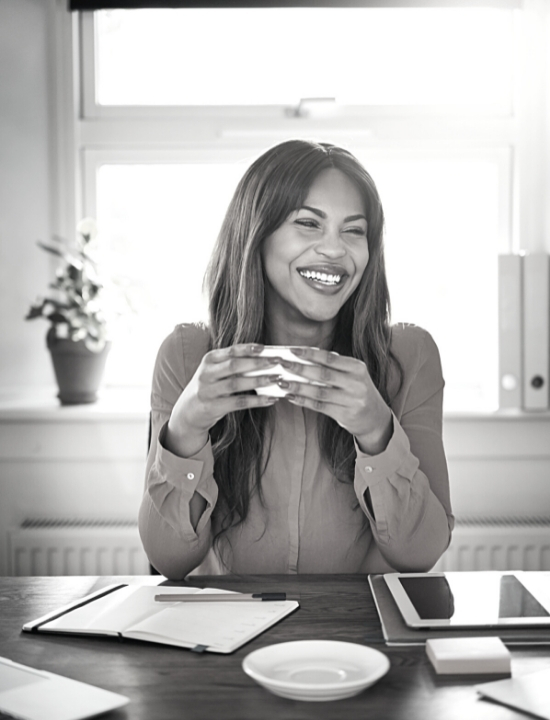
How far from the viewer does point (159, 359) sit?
1.46 meters

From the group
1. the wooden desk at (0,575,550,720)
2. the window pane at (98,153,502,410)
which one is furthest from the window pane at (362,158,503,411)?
the wooden desk at (0,575,550,720)

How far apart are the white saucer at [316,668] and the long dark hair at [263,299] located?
0.55 meters

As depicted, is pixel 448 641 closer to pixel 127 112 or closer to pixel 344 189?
pixel 344 189

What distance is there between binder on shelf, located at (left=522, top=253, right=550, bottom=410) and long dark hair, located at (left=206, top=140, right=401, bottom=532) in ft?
2.65

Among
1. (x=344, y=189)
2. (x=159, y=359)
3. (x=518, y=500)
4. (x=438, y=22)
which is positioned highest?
(x=438, y=22)

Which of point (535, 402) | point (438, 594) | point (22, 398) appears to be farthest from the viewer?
point (22, 398)

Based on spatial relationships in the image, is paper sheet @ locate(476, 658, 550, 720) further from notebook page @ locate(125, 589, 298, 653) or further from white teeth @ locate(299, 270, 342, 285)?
white teeth @ locate(299, 270, 342, 285)

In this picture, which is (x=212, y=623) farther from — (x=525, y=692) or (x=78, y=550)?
(x=78, y=550)

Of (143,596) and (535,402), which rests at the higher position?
(535,402)

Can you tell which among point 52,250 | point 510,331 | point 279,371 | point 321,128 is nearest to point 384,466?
point 279,371

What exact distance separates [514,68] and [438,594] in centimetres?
195

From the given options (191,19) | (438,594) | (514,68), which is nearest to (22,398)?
(191,19)

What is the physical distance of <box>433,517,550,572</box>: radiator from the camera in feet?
7.18

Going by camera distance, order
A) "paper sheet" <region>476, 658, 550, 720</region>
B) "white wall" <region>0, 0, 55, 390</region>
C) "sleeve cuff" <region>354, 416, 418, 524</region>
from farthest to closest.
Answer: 1. "white wall" <region>0, 0, 55, 390</region>
2. "sleeve cuff" <region>354, 416, 418, 524</region>
3. "paper sheet" <region>476, 658, 550, 720</region>
